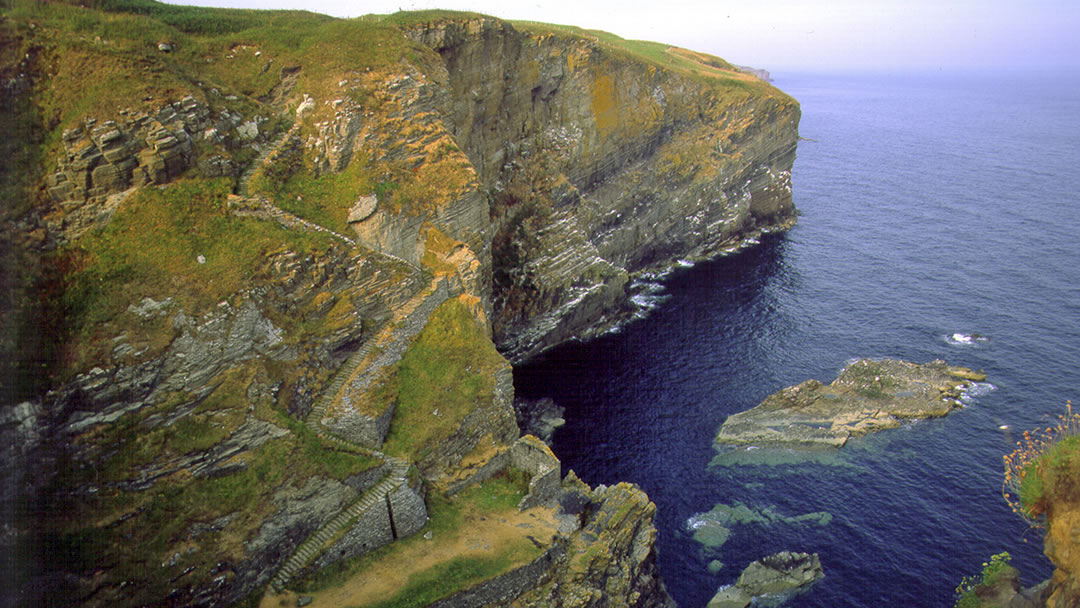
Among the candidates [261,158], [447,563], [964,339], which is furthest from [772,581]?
[261,158]

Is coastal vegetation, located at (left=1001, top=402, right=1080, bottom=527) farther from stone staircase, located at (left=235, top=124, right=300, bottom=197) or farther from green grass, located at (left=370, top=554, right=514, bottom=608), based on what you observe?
stone staircase, located at (left=235, top=124, right=300, bottom=197)

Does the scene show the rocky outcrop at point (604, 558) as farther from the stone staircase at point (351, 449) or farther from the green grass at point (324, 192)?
the green grass at point (324, 192)

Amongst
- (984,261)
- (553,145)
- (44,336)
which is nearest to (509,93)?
(553,145)

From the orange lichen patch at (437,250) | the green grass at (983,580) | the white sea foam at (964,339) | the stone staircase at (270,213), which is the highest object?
the stone staircase at (270,213)

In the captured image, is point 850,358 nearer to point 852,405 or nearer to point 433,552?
point 852,405

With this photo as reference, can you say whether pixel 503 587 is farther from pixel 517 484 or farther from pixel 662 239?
pixel 662 239

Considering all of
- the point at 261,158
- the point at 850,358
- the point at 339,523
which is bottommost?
the point at 339,523

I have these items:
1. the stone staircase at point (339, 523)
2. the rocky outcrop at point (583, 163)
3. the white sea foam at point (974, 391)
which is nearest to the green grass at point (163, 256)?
the stone staircase at point (339, 523)

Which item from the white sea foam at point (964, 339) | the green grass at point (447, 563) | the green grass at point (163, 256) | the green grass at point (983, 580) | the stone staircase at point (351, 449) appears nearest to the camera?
the green grass at point (163, 256)
